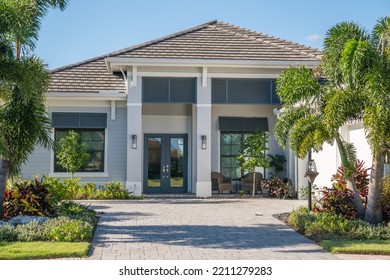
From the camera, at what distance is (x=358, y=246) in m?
9.58

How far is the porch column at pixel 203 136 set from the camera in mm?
19411

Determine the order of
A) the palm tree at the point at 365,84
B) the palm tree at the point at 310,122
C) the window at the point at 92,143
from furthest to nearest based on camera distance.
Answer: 1. the window at the point at 92,143
2. the palm tree at the point at 310,122
3. the palm tree at the point at 365,84

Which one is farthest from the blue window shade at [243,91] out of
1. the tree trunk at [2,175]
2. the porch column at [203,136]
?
the tree trunk at [2,175]

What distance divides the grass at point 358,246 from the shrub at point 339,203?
231 cm

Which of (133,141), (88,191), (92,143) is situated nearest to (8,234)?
(88,191)

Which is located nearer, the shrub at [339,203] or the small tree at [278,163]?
the shrub at [339,203]

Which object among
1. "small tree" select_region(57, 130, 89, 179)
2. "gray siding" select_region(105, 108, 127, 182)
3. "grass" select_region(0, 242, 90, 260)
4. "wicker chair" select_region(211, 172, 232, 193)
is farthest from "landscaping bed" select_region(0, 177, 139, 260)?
"wicker chair" select_region(211, 172, 232, 193)

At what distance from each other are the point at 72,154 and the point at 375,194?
1067cm

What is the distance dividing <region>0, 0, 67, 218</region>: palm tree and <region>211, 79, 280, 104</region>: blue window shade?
28.6 feet

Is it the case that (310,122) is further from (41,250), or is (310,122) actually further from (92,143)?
(92,143)

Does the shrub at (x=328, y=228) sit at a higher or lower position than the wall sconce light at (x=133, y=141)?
lower

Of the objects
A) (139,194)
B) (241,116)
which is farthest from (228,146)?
(139,194)

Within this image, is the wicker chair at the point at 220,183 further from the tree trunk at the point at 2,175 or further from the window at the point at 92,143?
the tree trunk at the point at 2,175

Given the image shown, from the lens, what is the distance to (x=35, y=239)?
391 inches
